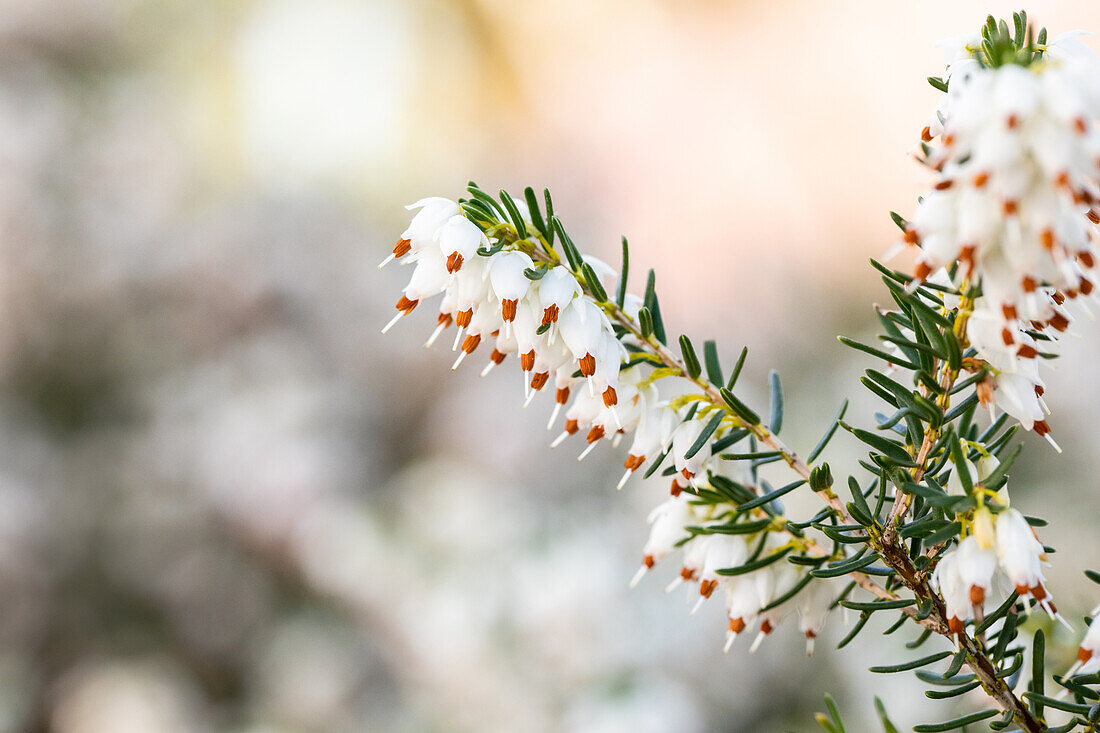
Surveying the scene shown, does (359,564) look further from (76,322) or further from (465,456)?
(76,322)

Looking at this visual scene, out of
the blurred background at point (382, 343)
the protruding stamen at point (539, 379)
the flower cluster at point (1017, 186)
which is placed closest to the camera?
the flower cluster at point (1017, 186)

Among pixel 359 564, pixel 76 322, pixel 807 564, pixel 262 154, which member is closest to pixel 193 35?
pixel 262 154

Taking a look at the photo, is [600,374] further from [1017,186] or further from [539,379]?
[1017,186]

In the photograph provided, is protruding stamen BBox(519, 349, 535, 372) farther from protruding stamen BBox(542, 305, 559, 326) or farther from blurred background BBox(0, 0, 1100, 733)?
blurred background BBox(0, 0, 1100, 733)

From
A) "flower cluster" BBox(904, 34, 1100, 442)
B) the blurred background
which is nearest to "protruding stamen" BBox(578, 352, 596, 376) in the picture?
"flower cluster" BBox(904, 34, 1100, 442)

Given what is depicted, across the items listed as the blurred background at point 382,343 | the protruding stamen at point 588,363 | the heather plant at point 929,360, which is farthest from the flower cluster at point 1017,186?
the blurred background at point 382,343

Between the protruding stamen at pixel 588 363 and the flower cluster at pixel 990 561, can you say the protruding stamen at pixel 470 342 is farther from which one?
the flower cluster at pixel 990 561
